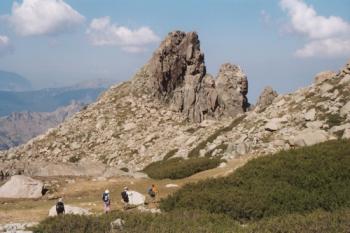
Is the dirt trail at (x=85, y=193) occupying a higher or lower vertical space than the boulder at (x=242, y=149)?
lower

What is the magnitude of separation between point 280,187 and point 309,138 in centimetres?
1694

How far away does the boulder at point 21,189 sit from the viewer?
1610 inches

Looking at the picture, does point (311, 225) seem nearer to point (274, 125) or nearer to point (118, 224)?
point (118, 224)

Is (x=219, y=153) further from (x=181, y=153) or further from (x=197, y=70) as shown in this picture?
(x=197, y=70)

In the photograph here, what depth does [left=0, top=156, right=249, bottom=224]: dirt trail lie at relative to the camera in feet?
107

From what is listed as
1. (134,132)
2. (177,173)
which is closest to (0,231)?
(177,173)

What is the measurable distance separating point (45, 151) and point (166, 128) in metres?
20.5

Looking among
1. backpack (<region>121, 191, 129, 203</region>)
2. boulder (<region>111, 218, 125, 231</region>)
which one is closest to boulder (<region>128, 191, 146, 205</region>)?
backpack (<region>121, 191, 129, 203</region>)

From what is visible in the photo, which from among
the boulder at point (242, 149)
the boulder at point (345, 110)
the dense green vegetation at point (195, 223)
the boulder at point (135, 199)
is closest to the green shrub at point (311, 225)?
the dense green vegetation at point (195, 223)

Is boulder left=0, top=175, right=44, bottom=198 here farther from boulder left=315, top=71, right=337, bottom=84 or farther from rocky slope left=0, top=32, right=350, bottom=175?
boulder left=315, top=71, right=337, bottom=84

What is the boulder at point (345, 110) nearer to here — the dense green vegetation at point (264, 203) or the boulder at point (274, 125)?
the boulder at point (274, 125)

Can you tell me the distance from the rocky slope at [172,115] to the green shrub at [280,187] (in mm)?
21173

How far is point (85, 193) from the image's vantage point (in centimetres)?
4178

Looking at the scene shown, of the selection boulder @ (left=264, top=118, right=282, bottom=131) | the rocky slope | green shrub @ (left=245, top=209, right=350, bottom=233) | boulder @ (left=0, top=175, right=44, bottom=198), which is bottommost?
green shrub @ (left=245, top=209, right=350, bottom=233)
